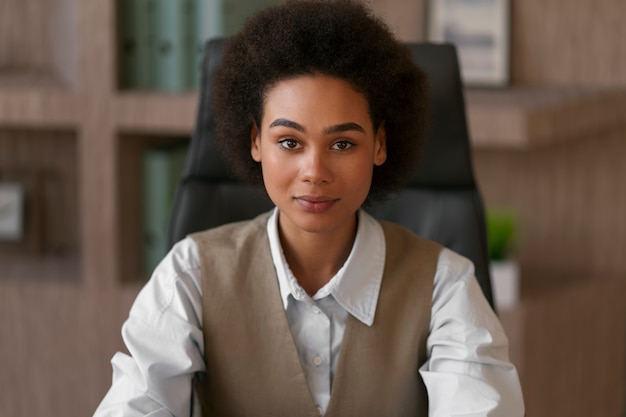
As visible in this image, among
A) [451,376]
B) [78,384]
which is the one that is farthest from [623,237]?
[451,376]

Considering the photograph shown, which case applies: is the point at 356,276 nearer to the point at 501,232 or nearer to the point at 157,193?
the point at 501,232

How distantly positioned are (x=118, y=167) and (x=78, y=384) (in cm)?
52

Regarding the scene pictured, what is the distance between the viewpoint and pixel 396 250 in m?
1.55

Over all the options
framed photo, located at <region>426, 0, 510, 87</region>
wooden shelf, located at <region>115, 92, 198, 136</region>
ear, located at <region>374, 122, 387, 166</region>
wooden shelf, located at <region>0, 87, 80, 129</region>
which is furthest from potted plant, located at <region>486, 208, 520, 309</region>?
ear, located at <region>374, 122, 387, 166</region>

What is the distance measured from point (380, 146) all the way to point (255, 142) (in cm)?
16

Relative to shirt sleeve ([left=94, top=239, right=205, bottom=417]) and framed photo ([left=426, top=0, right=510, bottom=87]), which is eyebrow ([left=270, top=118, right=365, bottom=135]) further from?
framed photo ([left=426, top=0, right=510, bottom=87])

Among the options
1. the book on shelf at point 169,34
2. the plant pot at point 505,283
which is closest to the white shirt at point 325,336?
the plant pot at point 505,283

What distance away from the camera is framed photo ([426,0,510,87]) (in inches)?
108

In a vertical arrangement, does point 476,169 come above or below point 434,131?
below

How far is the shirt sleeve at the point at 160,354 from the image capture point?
1.42 metres

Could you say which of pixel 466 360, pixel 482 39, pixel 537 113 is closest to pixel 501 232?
pixel 537 113

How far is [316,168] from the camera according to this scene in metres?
1.38

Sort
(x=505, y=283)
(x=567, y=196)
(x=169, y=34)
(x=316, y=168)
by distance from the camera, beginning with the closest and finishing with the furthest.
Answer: (x=316, y=168)
(x=505, y=283)
(x=169, y=34)
(x=567, y=196)

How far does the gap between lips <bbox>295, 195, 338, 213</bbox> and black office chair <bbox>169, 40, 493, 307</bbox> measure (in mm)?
389
